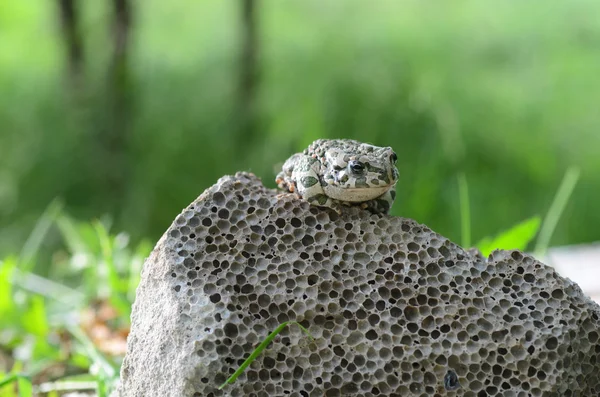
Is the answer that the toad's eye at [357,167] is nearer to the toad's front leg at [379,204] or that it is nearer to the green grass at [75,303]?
the toad's front leg at [379,204]

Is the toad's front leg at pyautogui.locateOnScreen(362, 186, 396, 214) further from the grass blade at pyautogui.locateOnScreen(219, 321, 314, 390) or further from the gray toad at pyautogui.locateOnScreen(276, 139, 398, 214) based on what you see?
the grass blade at pyautogui.locateOnScreen(219, 321, 314, 390)

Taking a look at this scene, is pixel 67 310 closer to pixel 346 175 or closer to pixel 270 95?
pixel 346 175

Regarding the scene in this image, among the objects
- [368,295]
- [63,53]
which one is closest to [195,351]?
[368,295]

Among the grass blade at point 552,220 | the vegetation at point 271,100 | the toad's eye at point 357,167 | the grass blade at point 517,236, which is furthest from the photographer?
the vegetation at point 271,100

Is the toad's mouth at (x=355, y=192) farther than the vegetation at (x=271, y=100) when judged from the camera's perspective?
No

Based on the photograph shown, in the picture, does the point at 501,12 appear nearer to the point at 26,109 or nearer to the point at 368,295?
the point at 26,109

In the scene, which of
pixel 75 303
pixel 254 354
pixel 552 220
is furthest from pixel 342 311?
pixel 75 303

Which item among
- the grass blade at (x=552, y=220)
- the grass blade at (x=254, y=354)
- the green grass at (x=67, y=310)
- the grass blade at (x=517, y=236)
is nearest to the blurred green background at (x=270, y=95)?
the grass blade at (x=552, y=220)
